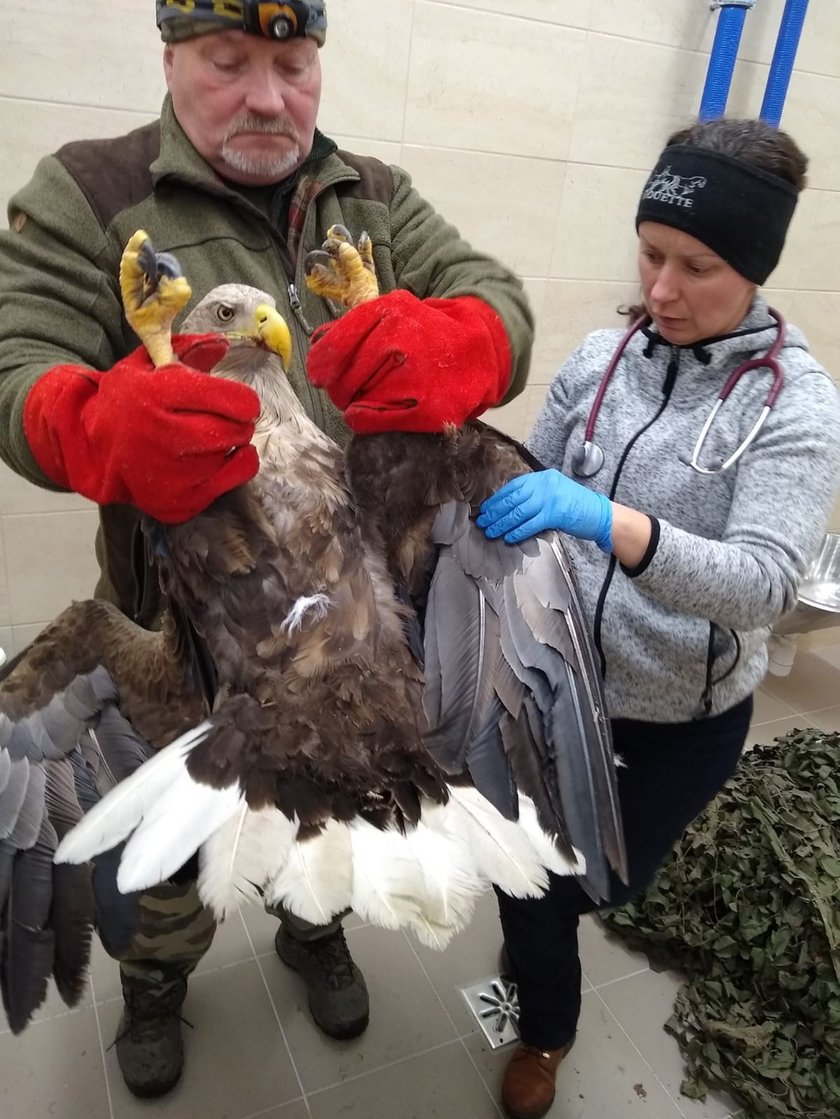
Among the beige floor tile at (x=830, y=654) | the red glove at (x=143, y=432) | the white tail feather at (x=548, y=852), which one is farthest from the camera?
the beige floor tile at (x=830, y=654)

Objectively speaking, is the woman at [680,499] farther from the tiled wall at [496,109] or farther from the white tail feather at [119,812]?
the tiled wall at [496,109]

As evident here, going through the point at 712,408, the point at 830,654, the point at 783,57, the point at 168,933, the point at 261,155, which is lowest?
the point at 830,654

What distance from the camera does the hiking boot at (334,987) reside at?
179cm

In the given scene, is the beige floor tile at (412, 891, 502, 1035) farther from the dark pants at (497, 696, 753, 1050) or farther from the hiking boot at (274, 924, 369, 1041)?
the dark pants at (497, 696, 753, 1050)

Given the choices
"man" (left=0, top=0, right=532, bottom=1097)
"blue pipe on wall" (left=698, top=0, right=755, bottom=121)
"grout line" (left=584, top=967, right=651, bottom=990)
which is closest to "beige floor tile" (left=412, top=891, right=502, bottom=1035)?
"grout line" (left=584, top=967, right=651, bottom=990)

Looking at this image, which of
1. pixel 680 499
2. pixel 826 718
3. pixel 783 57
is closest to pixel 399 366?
pixel 680 499

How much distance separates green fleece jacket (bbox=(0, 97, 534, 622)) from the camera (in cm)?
115

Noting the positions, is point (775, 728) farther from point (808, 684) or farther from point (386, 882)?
point (386, 882)

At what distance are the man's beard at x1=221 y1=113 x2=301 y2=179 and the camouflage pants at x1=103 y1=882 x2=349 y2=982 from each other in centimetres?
121

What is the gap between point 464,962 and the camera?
2.01m

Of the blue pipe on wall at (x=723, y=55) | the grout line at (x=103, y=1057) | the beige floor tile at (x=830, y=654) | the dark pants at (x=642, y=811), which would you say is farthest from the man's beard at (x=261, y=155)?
the beige floor tile at (x=830, y=654)

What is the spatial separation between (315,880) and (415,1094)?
1075mm

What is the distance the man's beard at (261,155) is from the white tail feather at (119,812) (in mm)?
916

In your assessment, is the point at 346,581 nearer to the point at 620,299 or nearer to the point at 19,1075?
the point at 19,1075
